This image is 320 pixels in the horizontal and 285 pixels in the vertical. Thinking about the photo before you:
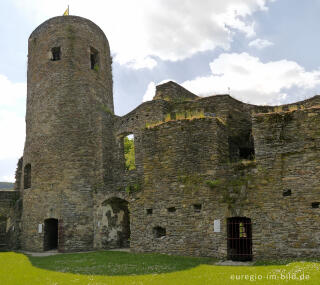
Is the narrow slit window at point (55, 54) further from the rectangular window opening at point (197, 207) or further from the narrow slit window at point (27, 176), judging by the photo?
the rectangular window opening at point (197, 207)

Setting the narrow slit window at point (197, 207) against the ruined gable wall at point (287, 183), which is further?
the narrow slit window at point (197, 207)

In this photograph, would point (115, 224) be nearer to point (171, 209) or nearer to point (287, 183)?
point (171, 209)

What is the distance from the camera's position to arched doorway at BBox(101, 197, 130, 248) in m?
18.2

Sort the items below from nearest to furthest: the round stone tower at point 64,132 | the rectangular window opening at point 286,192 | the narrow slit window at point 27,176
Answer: the rectangular window opening at point 286,192
the round stone tower at point 64,132
the narrow slit window at point 27,176

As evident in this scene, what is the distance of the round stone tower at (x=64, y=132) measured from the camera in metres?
18.3

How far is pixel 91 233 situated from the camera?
18.3 metres

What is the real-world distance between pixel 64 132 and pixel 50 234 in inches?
222

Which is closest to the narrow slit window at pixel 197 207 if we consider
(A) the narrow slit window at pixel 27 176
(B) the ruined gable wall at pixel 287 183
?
(B) the ruined gable wall at pixel 287 183

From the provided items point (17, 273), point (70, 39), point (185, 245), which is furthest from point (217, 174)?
point (70, 39)

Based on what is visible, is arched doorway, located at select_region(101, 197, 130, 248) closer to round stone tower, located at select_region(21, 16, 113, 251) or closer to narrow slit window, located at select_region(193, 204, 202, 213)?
round stone tower, located at select_region(21, 16, 113, 251)

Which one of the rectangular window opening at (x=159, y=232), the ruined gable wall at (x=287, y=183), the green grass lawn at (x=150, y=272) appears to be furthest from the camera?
the rectangular window opening at (x=159, y=232)

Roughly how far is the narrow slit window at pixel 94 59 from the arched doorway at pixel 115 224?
27.2ft

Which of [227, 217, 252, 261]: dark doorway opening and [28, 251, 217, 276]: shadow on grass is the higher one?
[227, 217, 252, 261]: dark doorway opening

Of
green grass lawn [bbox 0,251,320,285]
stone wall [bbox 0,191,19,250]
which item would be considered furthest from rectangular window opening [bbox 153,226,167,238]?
stone wall [bbox 0,191,19,250]
